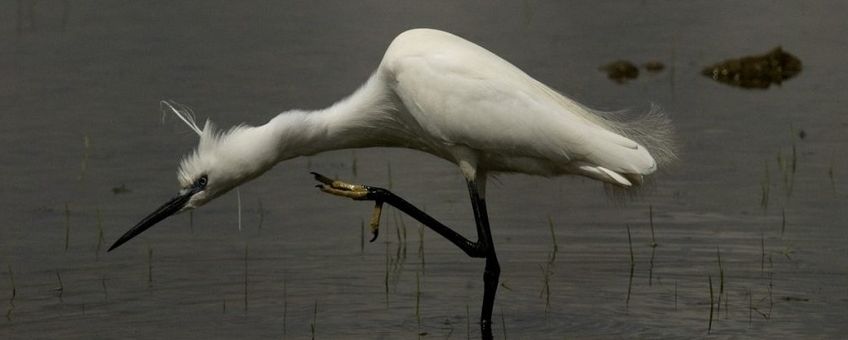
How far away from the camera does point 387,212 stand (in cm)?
1217

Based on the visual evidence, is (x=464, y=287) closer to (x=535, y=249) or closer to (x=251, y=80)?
(x=535, y=249)

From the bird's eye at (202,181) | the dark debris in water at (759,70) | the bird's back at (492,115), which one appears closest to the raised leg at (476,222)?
the bird's back at (492,115)

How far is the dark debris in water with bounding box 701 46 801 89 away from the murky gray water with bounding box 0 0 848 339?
15 centimetres

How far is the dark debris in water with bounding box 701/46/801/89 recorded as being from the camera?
15.8 metres

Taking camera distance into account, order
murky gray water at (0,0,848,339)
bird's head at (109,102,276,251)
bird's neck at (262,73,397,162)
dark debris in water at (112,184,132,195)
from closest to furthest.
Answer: bird's head at (109,102,276,251), bird's neck at (262,73,397,162), murky gray water at (0,0,848,339), dark debris in water at (112,184,132,195)

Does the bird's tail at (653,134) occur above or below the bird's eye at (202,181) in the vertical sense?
above

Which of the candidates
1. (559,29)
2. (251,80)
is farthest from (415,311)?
(559,29)

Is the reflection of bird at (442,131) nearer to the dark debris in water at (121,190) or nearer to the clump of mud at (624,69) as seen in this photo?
the dark debris in water at (121,190)

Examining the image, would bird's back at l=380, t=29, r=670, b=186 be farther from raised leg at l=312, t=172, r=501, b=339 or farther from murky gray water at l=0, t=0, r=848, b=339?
murky gray water at l=0, t=0, r=848, b=339

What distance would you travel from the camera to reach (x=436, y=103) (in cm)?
945

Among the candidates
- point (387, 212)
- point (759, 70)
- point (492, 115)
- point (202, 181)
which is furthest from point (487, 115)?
point (759, 70)

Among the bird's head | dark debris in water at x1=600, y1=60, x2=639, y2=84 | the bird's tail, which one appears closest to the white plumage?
the bird's head

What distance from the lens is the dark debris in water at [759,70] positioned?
51.7ft

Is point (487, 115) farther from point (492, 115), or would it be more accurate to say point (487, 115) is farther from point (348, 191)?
point (348, 191)
